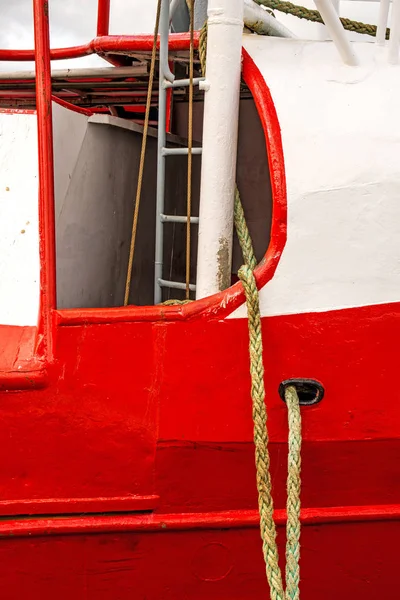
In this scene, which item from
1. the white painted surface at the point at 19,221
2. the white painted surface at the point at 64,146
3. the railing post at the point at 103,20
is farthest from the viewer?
the railing post at the point at 103,20

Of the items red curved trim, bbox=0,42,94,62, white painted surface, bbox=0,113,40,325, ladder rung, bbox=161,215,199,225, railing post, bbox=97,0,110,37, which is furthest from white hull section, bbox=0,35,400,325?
red curved trim, bbox=0,42,94,62

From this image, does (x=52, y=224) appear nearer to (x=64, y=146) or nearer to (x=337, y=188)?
(x=64, y=146)

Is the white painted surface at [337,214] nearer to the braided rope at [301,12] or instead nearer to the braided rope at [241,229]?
the braided rope at [241,229]

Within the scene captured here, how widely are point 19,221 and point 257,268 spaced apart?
0.96 meters

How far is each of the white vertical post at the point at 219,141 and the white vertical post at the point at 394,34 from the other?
1.75ft

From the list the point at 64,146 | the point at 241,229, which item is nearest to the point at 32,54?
the point at 64,146

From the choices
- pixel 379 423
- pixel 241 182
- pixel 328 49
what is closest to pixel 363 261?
pixel 379 423

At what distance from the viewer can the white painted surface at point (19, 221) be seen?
8.22ft

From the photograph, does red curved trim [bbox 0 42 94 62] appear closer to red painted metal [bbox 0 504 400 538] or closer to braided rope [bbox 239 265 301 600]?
braided rope [bbox 239 265 301 600]

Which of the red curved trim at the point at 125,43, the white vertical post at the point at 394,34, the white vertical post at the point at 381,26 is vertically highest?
the red curved trim at the point at 125,43

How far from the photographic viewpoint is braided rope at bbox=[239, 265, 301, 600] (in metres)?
2.17

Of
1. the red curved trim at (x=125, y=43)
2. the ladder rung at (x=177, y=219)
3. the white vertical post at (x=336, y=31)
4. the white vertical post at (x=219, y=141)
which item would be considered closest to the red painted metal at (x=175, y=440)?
the white vertical post at (x=219, y=141)

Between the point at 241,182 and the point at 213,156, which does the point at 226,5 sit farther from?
the point at 241,182

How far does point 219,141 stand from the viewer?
2.39 metres
